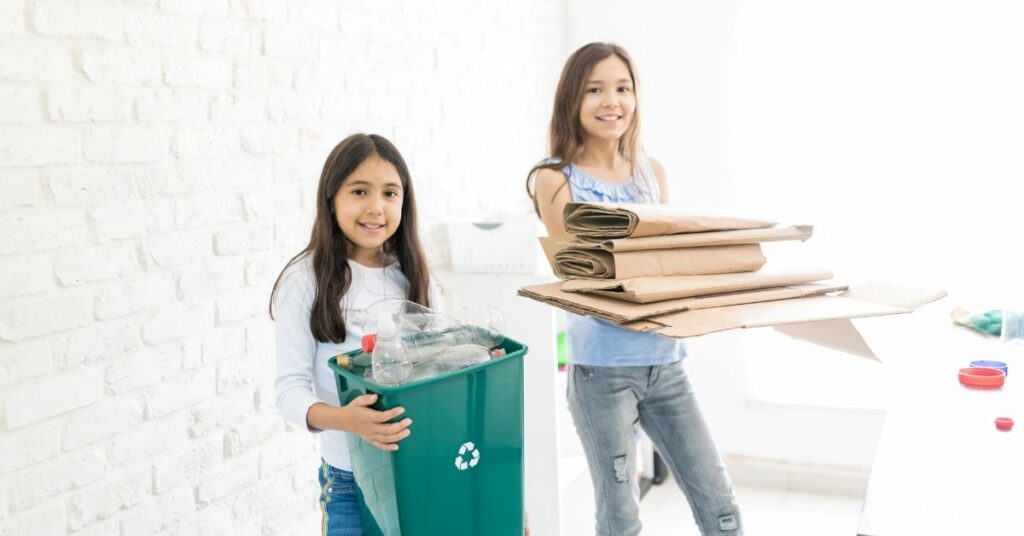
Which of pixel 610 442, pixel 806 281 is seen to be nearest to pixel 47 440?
pixel 610 442

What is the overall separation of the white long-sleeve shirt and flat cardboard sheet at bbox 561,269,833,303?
52 centimetres

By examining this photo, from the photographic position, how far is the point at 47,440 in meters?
1.78

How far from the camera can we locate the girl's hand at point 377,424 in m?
1.45

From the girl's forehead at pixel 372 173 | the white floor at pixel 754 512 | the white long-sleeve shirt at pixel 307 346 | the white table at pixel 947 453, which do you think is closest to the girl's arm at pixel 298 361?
the white long-sleeve shirt at pixel 307 346

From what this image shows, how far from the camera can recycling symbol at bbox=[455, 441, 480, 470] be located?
5.03 feet

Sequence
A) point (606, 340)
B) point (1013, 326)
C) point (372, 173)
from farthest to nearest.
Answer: point (606, 340), point (1013, 326), point (372, 173)

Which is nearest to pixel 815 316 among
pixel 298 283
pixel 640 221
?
pixel 640 221

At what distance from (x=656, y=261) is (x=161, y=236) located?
1.15 m

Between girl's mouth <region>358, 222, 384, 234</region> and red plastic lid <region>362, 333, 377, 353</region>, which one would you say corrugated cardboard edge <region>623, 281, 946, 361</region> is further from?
girl's mouth <region>358, 222, 384, 234</region>

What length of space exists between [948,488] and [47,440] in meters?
1.59

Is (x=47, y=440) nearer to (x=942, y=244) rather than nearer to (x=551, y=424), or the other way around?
(x=551, y=424)

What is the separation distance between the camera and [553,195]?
6.95ft

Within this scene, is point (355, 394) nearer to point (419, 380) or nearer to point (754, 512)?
point (419, 380)

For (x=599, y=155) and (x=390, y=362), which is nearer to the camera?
(x=390, y=362)
